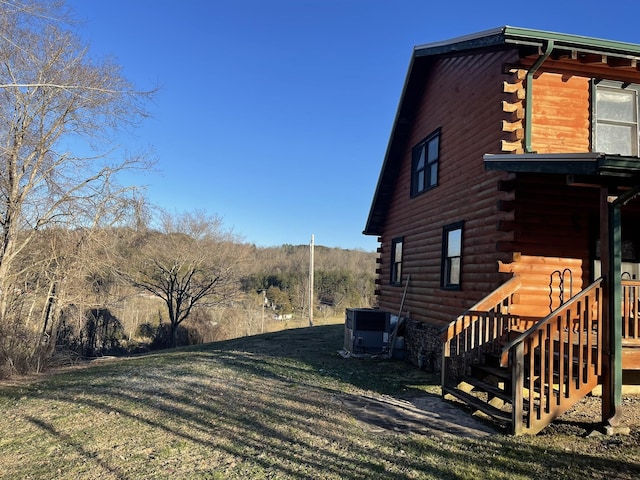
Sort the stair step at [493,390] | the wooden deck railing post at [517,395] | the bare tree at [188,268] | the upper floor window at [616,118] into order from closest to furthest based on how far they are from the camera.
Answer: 1. the wooden deck railing post at [517,395]
2. the stair step at [493,390]
3. the upper floor window at [616,118]
4. the bare tree at [188,268]

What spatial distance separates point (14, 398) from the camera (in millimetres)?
7410

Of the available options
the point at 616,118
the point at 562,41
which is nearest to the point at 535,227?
the point at 616,118

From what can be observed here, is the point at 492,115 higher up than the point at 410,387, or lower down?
higher up

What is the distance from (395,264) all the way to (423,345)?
3.51m

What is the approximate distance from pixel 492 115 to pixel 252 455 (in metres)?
6.71

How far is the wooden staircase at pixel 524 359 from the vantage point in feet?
16.6

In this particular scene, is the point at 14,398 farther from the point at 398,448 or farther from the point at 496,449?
the point at 496,449

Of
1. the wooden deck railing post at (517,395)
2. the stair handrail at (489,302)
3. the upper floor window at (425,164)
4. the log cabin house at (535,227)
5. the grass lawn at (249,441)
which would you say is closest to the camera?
the grass lawn at (249,441)

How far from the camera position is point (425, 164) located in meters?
11.0

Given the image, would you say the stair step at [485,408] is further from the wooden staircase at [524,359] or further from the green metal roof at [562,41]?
the green metal roof at [562,41]

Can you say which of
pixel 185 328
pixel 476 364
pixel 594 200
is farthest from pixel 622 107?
pixel 185 328

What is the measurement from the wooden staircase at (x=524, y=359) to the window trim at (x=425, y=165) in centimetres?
411

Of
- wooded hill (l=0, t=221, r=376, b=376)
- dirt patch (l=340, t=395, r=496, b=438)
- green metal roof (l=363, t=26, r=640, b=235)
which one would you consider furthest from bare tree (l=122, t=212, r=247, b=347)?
dirt patch (l=340, t=395, r=496, b=438)

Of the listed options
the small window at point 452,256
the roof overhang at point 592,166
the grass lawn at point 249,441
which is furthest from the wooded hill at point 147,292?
the roof overhang at point 592,166
